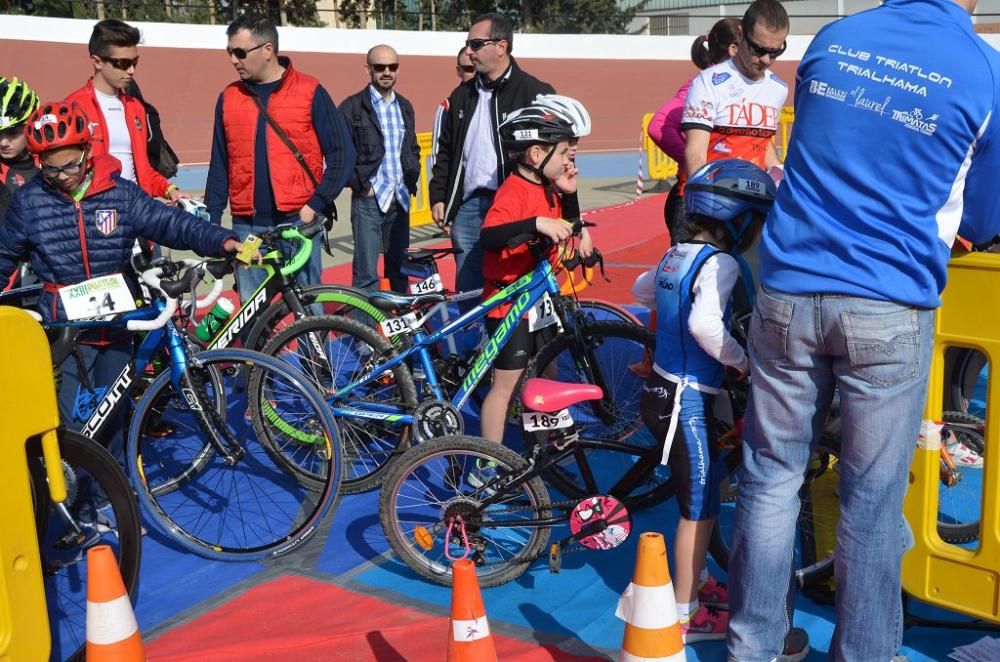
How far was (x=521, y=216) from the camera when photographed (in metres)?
4.61

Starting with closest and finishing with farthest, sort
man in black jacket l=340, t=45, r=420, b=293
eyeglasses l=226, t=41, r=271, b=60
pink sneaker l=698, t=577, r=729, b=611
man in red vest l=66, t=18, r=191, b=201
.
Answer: pink sneaker l=698, t=577, r=729, b=611 < eyeglasses l=226, t=41, r=271, b=60 < man in red vest l=66, t=18, r=191, b=201 < man in black jacket l=340, t=45, r=420, b=293

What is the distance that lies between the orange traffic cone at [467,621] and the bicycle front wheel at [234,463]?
1592 mm

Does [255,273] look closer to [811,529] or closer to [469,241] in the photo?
[469,241]

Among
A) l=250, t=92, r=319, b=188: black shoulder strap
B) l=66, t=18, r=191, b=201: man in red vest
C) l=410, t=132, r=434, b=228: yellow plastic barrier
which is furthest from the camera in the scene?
l=410, t=132, r=434, b=228: yellow plastic barrier

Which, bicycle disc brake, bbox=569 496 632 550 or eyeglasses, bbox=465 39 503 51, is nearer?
bicycle disc brake, bbox=569 496 632 550

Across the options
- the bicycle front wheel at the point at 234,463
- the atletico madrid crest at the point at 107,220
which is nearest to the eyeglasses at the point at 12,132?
the atletico madrid crest at the point at 107,220

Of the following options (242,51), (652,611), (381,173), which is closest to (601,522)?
(652,611)

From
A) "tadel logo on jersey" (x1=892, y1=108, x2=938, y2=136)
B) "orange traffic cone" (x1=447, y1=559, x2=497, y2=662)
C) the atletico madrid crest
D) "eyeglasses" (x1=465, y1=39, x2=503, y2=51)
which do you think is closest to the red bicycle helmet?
the atletico madrid crest

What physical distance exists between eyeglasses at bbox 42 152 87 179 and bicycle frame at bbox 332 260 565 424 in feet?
4.76

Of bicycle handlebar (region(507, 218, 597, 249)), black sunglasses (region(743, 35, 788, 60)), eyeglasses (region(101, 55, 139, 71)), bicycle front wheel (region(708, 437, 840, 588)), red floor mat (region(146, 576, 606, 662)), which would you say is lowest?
red floor mat (region(146, 576, 606, 662))

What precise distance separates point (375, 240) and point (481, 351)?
311cm

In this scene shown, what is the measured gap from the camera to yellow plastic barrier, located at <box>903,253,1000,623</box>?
3111mm

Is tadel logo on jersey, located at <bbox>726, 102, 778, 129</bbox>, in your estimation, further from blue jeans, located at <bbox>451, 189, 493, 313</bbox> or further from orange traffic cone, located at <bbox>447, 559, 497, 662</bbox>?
orange traffic cone, located at <bbox>447, 559, 497, 662</bbox>

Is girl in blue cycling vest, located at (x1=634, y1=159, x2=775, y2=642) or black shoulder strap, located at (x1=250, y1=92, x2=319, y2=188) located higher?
black shoulder strap, located at (x1=250, y1=92, x2=319, y2=188)
